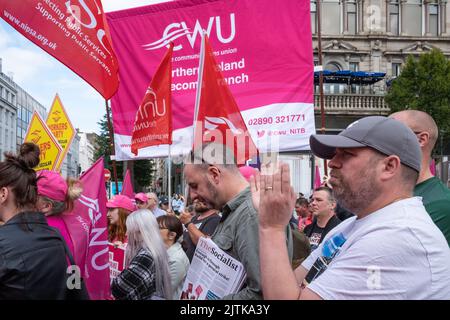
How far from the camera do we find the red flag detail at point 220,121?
353 cm

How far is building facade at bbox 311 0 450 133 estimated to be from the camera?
101ft

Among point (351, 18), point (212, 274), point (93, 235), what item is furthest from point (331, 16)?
point (212, 274)

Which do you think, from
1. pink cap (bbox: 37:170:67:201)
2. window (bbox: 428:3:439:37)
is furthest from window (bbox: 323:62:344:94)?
pink cap (bbox: 37:170:67:201)

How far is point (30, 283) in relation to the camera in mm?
2545

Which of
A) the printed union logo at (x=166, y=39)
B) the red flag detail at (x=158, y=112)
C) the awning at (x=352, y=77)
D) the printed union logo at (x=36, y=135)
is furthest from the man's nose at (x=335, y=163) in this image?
the awning at (x=352, y=77)

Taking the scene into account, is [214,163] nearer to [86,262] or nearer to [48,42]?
[86,262]

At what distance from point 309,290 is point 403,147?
2.05 ft

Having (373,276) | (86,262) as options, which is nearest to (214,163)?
(373,276)

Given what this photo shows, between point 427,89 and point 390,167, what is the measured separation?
2746cm

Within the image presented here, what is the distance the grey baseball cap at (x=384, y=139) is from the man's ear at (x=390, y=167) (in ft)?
0.06

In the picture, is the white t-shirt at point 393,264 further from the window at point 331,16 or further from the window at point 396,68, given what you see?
the window at point 396,68

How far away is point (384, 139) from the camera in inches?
75.7

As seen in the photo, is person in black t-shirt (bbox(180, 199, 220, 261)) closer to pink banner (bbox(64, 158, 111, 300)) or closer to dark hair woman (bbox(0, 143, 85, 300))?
pink banner (bbox(64, 158, 111, 300))

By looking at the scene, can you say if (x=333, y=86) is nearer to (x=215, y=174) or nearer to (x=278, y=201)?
(x=215, y=174)
